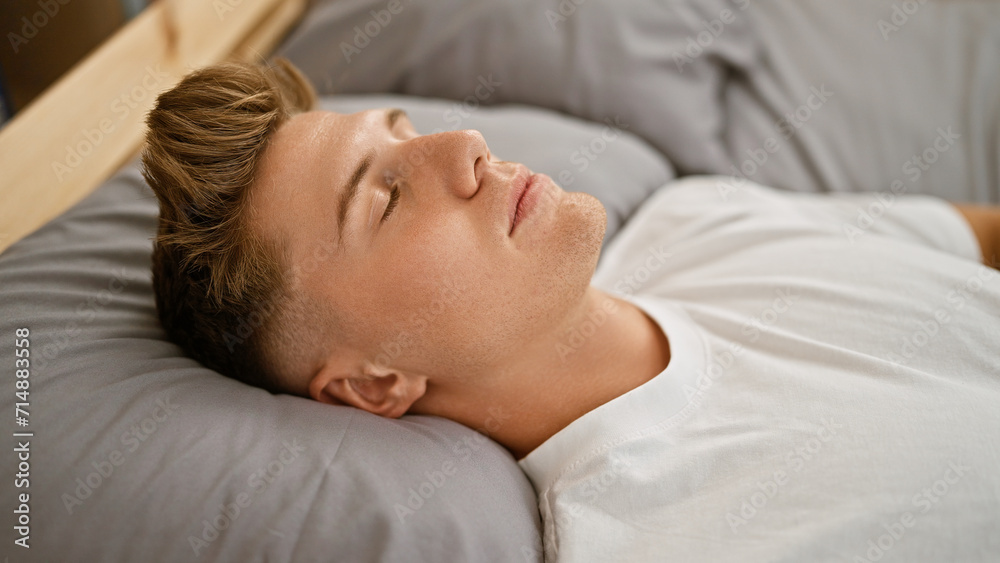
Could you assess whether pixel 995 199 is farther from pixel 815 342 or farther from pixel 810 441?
pixel 810 441

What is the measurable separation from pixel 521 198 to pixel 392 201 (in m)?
0.19

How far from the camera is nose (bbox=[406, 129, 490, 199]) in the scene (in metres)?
0.97

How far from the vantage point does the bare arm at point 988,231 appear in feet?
4.39

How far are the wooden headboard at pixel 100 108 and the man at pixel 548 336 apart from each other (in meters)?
0.27

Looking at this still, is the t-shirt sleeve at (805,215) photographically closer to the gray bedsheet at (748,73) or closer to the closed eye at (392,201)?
the gray bedsheet at (748,73)

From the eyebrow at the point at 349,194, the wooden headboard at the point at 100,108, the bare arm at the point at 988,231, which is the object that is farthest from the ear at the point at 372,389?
the bare arm at the point at 988,231

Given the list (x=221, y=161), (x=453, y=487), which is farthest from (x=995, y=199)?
(x=221, y=161)

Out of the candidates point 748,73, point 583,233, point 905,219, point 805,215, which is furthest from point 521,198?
point 748,73

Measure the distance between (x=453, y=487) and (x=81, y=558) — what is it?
414 millimetres

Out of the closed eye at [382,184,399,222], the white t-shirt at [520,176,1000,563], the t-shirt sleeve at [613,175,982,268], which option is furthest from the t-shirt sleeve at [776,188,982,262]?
the closed eye at [382,184,399,222]

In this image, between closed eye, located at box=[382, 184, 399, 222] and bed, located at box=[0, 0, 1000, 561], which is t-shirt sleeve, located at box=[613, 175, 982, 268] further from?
closed eye, located at box=[382, 184, 399, 222]

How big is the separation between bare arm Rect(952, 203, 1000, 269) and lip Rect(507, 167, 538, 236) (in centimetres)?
97

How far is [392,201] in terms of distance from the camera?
0.96 metres

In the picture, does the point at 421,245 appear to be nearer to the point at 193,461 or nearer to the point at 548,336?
the point at 548,336
